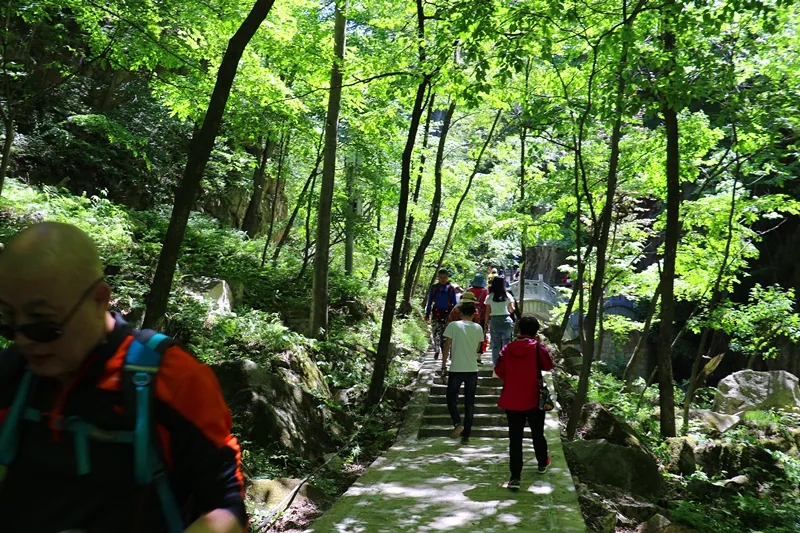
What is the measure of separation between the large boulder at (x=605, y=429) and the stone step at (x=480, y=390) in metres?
1.59

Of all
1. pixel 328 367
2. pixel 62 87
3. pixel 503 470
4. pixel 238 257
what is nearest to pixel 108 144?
pixel 62 87

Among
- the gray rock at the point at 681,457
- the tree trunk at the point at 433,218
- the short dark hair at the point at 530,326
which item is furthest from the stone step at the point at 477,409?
the tree trunk at the point at 433,218

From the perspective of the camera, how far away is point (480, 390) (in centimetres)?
1127

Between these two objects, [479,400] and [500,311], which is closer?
[479,400]

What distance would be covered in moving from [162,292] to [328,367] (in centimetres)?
575

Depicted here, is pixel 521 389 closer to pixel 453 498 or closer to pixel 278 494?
pixel 453 498

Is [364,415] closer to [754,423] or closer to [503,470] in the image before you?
[503,470]

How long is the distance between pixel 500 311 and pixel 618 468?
11.7ft

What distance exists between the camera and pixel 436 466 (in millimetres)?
7859

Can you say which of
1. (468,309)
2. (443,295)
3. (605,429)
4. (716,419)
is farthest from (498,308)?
(716,419)

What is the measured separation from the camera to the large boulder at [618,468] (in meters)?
8.19

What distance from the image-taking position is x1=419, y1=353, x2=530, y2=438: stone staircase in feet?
31.8

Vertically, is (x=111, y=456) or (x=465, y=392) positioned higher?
(x=111, y=456)

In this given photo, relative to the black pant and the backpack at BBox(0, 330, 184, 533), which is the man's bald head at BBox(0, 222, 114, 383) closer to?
the backpack at BBox(0, 330, 184, 533)
